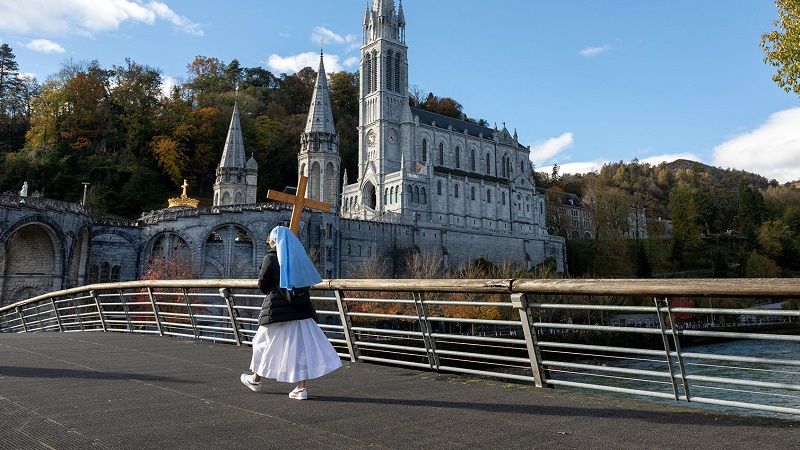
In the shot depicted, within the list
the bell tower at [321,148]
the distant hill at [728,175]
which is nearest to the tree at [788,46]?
the bell tower at [321,148]

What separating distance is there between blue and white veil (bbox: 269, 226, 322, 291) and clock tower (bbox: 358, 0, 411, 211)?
54.7 metres

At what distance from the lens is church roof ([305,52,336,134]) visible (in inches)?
1999

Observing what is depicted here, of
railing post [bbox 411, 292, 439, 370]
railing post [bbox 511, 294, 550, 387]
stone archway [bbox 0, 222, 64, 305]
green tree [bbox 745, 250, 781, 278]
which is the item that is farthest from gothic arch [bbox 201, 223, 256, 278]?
green tree [bbox 745, 250, 781, 278]

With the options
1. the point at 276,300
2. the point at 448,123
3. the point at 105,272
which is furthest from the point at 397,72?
the point at 276,300

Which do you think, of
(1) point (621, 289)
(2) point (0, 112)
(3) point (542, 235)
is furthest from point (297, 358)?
(2) point (0, 112)

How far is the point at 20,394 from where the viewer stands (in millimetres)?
5203

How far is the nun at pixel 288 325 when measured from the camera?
5355 millimetres

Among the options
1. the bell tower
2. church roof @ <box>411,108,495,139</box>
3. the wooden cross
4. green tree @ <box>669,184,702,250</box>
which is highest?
church roof @ <box>411,108,495,139</box>

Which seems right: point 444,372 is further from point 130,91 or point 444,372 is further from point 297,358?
point 130,91

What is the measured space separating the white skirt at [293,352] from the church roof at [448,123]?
6130 cm

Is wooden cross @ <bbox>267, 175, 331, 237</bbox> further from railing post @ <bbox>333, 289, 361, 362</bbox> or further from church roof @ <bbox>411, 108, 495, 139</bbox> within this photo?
church roof @ <bbox>411, 108, 495, 139</bbox>

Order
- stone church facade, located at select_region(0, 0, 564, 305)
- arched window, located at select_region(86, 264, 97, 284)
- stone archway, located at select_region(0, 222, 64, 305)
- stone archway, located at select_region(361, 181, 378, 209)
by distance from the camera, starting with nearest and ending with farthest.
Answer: stone archway, located at select_region(0, 222, 64, 305) < stone church facade, located at select_region(0, 0, 564, 305) < arched window, located at select_region(86, 264, 97, 284) < stone archway, located at select_region(361, 181, 378, 209)

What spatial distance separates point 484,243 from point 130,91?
41.1m

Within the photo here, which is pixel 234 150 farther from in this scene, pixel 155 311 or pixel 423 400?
pixel 423 400
